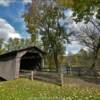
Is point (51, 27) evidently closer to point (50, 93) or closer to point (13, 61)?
point (13, 61)

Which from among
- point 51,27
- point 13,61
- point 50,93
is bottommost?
→ point 50,93

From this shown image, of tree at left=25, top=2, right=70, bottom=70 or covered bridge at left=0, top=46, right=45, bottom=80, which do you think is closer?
covered bridge at left=0, top=46, right=45, bottom=80

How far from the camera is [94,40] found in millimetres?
47281

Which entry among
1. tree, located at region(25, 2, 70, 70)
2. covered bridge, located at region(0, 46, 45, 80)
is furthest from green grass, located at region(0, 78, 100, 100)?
tree, located at region(25, 2, 70, 70)

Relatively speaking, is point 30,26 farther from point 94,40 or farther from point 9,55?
point 9,55

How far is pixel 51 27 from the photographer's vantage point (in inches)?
1845

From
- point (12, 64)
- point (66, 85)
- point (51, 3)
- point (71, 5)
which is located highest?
point (51, 3)

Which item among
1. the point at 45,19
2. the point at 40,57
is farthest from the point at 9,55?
the point at 45,19

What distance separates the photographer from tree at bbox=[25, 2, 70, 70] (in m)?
46.2

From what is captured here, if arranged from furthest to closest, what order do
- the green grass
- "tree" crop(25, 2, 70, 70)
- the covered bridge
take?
"tree" crop(25, 2, 70, 70) → the covered bridge → the green grass

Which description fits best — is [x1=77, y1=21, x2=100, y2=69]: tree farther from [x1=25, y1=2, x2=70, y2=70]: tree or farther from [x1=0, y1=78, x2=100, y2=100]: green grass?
[x1=0, y1=78, x2=100, y2=100]: green grass

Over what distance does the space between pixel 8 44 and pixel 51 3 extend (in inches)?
1912

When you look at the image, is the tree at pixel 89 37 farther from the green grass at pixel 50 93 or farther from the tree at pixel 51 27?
the green grass at pixel 50 93

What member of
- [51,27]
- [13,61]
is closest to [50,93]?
[13,61]
